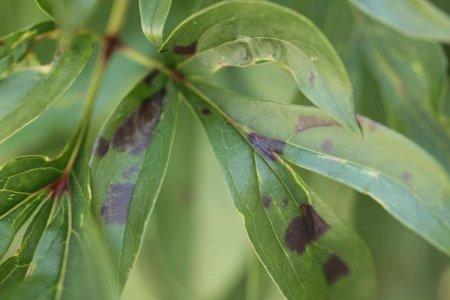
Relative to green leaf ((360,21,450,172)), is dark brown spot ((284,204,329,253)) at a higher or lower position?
lower

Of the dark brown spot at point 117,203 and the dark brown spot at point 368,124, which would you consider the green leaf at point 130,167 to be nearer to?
the dark brown spot at point 117,203

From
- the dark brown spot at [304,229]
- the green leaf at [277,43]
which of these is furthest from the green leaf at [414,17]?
the dark brown spot at [304,229]

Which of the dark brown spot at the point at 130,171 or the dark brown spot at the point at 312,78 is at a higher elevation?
the dark brown spot at the point at 130,171

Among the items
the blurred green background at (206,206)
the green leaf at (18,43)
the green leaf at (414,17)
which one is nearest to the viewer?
the green leaf at (414,17)

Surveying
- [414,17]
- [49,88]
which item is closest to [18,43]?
[49,88]

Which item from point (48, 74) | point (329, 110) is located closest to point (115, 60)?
point (48, 74)

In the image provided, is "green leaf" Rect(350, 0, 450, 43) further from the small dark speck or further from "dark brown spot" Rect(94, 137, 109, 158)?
"dark brown spot" Rect(94, 137, 109, 158)

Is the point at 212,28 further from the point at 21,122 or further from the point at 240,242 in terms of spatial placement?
the point at 240,242

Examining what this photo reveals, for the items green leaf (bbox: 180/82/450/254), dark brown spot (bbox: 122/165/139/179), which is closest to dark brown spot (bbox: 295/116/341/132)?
green leaf (bbox: 180/82/450/254)
